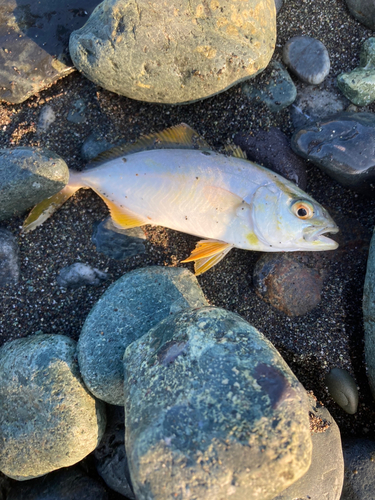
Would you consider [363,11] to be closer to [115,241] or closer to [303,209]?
[303,209]

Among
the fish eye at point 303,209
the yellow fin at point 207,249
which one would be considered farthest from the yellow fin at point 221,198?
the fish eye at point 303,209

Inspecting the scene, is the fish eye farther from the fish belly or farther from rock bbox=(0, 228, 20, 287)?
rock bbox=(0, 228, 20, 287)

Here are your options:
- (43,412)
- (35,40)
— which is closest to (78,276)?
(43,412)

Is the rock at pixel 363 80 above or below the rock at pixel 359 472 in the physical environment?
above

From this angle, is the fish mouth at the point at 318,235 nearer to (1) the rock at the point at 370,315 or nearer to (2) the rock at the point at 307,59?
(1) the rock at the point at 370,315

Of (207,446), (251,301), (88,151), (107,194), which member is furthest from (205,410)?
(88,151)

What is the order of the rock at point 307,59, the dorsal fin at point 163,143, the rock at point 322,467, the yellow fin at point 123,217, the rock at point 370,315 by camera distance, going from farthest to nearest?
1. the rock at point 307,59
2. the yellow fin at point 123,217
3. the dorsal fin at point 163,143
4. the rock at point 370,315
5. the rock at point 322,467
